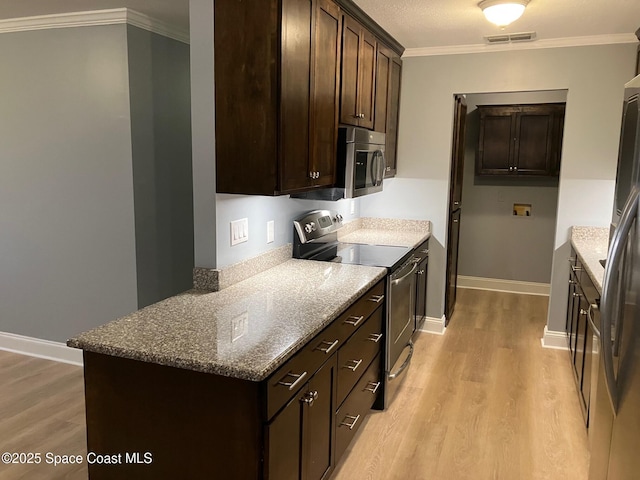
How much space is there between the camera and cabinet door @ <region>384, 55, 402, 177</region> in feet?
12.9

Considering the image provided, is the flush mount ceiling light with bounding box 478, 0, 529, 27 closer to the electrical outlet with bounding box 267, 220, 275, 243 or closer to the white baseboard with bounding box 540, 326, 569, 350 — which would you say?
the electrical outlet with bounding box 267, 220, 275, 243

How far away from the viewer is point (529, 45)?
3836 millimetres

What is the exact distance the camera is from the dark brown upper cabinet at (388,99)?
11.9ft

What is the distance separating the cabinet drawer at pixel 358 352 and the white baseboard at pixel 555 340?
1.91 meters

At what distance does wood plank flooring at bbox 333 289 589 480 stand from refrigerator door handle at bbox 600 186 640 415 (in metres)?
1.17

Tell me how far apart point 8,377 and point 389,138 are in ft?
10.4

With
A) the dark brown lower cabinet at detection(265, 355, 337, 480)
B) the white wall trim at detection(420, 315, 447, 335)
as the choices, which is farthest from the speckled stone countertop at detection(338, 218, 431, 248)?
the dark brown lower cabinet at detection(265, 355, 337, 480)

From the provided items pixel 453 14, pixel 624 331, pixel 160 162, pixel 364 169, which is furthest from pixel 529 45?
pixel 624 331

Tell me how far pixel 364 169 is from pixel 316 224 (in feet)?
1.58

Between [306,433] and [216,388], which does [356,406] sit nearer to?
[306,433]

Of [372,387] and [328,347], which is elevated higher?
[328,347]

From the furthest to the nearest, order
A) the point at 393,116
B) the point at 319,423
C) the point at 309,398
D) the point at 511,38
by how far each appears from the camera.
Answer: the point at 393,116, the point at 511,38, the point at 319,423, the point at 309,398

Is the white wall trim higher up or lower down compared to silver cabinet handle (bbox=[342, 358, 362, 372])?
lower down

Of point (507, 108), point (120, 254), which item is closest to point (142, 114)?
point (120, 254)
